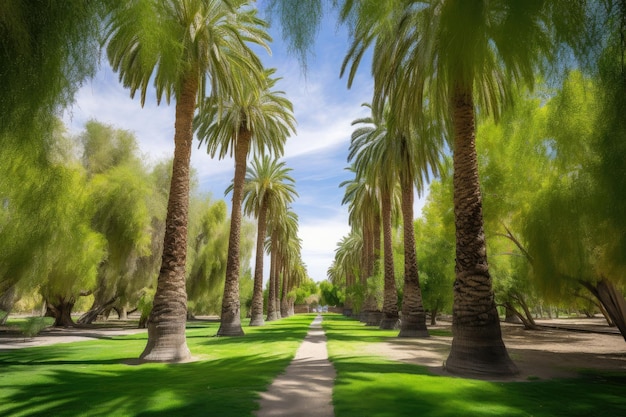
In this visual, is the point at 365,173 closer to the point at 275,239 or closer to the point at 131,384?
the point at 275,239

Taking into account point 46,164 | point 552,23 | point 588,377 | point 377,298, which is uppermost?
point 552,23

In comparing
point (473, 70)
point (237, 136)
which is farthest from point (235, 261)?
point (473, 70)

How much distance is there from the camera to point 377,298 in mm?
35406

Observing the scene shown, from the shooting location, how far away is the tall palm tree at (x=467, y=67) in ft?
19.7

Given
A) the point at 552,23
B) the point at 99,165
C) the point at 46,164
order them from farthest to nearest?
the point at 99,165 → the point at 46,164 → the point at 552,23

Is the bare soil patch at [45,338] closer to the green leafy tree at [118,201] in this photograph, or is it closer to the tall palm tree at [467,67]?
the green leafy tree at [118,201]

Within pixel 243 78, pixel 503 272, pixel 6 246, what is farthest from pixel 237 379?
pixel 503 272

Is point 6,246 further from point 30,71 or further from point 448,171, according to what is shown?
point 448,171

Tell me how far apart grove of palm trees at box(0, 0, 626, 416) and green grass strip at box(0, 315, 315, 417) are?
88 millimetres

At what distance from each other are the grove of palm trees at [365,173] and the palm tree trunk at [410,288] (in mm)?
127

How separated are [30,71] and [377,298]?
3287 centimetres

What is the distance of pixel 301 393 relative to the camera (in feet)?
25.9

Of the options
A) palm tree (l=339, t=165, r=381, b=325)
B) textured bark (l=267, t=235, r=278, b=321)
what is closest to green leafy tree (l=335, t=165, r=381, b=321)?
palm tree (l=339, t=165, r=381, b=325)

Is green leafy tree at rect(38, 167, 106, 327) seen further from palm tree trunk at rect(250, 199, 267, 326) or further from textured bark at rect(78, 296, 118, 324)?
palm tree trunk at rect(250, 199, 267, 326)
